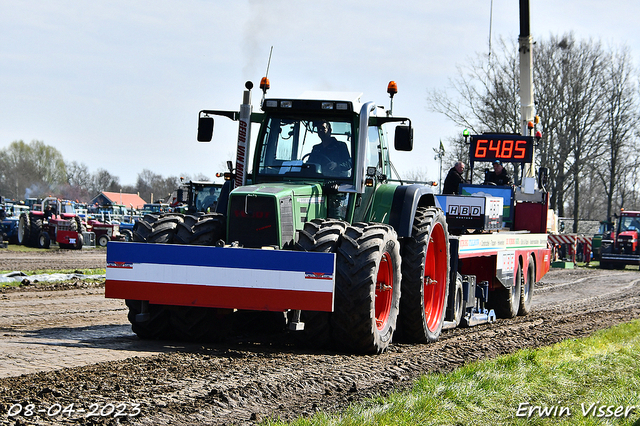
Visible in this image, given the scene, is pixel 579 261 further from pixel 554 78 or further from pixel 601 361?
pixel 601 361

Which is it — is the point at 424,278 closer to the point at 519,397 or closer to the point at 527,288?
the point at 519,397

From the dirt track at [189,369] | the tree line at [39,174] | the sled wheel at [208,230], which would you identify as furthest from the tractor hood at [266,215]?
the tree line at [39,174]

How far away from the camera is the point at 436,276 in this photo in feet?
34.6

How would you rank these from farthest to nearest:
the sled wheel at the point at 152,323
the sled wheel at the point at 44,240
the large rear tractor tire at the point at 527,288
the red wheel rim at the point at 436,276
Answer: the sled wheel at the point at 44,240, the large rear tractor tire at the point at 527,288, the red wheel rim at the point at 436,276, the sled wheel at the point at 152,323

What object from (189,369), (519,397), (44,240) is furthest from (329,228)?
(44,240)

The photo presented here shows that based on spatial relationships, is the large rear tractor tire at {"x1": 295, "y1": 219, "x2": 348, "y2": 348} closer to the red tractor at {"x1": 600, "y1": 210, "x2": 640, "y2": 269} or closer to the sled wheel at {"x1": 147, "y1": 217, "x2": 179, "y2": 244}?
the sled wheel at {"x1": 147, "y1": 217, "x2": 179, "y2": 244}

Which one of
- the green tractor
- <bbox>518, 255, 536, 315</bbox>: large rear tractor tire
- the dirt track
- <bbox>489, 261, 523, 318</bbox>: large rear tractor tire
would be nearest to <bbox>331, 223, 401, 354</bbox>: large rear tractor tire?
the green tractor

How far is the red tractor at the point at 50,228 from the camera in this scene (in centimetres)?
3400

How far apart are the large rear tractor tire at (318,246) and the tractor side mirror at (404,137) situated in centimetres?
168

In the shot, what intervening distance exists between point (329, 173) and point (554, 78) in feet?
137

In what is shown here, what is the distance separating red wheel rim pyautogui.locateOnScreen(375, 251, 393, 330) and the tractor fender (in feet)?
2.07

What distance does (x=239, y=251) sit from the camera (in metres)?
7.68

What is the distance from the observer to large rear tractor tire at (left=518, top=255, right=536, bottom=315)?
14867 millimetres

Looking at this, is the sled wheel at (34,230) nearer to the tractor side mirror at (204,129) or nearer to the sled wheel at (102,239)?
the sled wheel at (102,239)
